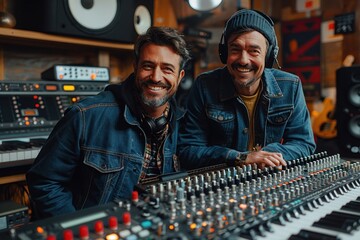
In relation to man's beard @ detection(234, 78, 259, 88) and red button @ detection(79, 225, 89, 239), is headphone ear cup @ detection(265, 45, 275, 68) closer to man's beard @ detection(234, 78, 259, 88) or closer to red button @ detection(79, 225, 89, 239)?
man's beard @ detection(234, 78, 259, 88)

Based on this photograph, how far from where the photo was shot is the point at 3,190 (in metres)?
2.30

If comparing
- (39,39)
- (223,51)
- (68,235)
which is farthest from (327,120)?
(68,235)

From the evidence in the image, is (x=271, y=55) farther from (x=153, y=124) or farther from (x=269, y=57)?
(x=153, y=124)

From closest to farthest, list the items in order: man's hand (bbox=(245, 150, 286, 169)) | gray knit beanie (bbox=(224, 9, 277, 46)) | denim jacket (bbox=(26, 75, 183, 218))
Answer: man's hand (bbox=(245, 150, 286, 169)) < denim jacket (bbox=(26, 75, 183, 218)) < gray knit beanie (bbox=(224, 9, 277, 46))

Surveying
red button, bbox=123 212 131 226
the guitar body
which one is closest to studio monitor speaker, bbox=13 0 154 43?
red button, bbox=123 212 131 226

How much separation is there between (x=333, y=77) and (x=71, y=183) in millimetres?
3175

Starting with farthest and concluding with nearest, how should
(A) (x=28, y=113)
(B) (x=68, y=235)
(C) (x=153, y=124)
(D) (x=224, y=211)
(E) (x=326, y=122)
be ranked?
(E) (x=326, y=122)
(A) (x=28, y=113)
(C) (x=153, y=124)
(D) (x=224, y=211)
(B) (x=68, y=235)

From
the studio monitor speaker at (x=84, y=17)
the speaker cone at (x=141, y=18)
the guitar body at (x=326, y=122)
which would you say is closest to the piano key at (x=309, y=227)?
the studio monitor speaker at (x=84, y=17)

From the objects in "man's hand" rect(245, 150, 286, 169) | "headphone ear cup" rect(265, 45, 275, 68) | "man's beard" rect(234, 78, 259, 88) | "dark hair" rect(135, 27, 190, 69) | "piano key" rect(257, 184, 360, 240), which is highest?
"dark hair" rect(135, 27, 190, 69)

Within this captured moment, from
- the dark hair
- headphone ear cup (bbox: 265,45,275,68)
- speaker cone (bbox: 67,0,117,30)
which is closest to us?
the dark hair

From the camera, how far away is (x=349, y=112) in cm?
242

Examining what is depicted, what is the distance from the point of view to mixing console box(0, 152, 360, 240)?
691 millimetres

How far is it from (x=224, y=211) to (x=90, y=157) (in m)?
0.74

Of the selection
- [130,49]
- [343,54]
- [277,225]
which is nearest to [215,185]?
[277,225]
